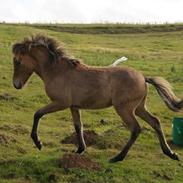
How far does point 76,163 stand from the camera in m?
12.4

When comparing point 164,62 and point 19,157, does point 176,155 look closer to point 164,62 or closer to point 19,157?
point 19,157

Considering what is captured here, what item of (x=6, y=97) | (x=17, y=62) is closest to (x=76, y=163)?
(x=17, y=62)

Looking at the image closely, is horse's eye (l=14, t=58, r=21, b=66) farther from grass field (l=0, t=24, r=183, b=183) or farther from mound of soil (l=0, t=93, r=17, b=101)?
mound of soil (l=0, t=93, r=17, b=101)

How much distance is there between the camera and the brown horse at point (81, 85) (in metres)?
12.9

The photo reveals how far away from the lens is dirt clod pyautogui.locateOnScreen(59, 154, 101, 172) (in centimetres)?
1235

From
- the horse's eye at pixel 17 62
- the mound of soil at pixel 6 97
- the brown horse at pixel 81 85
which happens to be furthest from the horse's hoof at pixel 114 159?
the mound of soil at pixel 6 97

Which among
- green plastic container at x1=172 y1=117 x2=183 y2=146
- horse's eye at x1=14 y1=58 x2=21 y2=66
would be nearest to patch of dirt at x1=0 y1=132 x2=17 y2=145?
horse's eye at x1=14 y1=58 x2=21 y2=66

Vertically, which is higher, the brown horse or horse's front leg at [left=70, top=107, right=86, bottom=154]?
the brown horse

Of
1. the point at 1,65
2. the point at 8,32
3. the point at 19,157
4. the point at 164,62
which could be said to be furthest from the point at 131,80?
the point at 8,32

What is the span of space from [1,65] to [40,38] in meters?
12.2

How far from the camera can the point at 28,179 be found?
39.2ft

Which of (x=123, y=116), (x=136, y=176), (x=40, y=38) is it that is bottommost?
(x=136, y=176)

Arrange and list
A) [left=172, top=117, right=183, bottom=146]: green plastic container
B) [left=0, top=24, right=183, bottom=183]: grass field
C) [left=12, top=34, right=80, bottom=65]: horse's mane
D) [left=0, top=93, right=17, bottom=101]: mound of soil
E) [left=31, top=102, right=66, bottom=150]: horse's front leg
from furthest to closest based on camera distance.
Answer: [left=0, top=93, right=17, bottom=101]: mound of soil < [left=172, top=117, right=183, bottom=146]: green plastic container < [left=12, top=34, right=80, bottom=65]: horse's mane < [left=31, top=102, right=66, bottom=150]: horse's front leg < [left=0, top=24, right=183, bottom=183]: grass field

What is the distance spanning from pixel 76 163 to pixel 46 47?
268 centimetres
